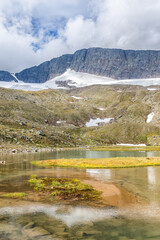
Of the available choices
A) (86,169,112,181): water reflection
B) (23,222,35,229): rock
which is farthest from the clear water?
(86,169,112,181): water reflection

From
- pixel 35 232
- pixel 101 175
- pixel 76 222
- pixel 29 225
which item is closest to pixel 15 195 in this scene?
pixel 29 225

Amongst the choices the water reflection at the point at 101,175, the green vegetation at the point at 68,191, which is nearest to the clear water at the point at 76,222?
the green vegetation at the point at 68,191

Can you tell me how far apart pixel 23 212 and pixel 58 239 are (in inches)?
288

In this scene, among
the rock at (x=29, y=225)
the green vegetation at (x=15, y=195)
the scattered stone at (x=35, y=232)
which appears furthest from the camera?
the green vegetation at (x=15, y=195)

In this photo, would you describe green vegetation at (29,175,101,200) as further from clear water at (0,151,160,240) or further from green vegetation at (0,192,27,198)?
clear water at (0,151,160,240)

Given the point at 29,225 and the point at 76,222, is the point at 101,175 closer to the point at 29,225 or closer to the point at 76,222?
the point at 76,222

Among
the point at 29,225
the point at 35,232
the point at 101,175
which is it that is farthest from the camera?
the point at 101,175

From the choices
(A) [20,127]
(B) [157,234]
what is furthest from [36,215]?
(A) [20,127]

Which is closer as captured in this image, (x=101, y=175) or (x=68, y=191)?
(x=68, y=191)

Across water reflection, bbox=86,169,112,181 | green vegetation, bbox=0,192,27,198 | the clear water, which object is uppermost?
green vegetation, bbox=0,192,27,198

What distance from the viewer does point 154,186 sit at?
121ft

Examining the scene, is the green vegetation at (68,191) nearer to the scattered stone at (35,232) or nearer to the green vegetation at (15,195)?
the green vegetation at (15,195)

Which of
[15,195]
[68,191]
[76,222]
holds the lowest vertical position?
[76,222]

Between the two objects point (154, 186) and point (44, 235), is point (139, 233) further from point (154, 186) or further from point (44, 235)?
point (154, 186)
